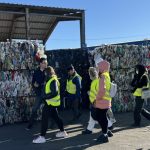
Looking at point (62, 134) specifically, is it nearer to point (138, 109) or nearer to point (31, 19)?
point (138, 109)

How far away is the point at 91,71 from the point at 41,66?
1958mm

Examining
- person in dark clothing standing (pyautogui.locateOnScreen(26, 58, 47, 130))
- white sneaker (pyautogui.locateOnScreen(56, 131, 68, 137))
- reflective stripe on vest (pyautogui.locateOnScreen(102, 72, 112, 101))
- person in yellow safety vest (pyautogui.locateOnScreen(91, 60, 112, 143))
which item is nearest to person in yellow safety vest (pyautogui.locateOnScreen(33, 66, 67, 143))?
white sneaker (pyautogui.locateOnScreen(56, 131, 68, 137))

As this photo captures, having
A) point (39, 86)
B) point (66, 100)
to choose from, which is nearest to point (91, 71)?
point (39, 86)

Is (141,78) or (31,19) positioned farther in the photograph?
(31,19)

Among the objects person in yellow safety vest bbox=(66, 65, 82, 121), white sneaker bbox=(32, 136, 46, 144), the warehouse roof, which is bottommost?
white sneaker bbox=(32, 136, 46, 144)

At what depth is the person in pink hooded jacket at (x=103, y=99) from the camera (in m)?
10.3

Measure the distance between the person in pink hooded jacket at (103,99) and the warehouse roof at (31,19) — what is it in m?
11.8

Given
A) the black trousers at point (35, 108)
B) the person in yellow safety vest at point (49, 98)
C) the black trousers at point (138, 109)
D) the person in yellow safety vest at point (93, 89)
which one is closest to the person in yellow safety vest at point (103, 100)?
the person in yellow safety vest at point (93, 89)

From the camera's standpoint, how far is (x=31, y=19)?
2495 cm

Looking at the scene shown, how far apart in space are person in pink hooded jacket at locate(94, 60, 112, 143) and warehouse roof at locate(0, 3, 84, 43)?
38.8 feet

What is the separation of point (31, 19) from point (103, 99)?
15.4 m

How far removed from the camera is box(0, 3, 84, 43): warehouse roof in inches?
883

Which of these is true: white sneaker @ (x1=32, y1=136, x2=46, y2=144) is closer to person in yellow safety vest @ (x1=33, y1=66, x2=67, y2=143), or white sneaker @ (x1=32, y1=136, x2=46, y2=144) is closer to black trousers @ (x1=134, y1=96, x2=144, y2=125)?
person in yellow safety vest @ (x1=33, y1=66, x2=67, y2=143)

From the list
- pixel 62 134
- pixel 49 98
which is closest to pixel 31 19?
pixel 62 134
